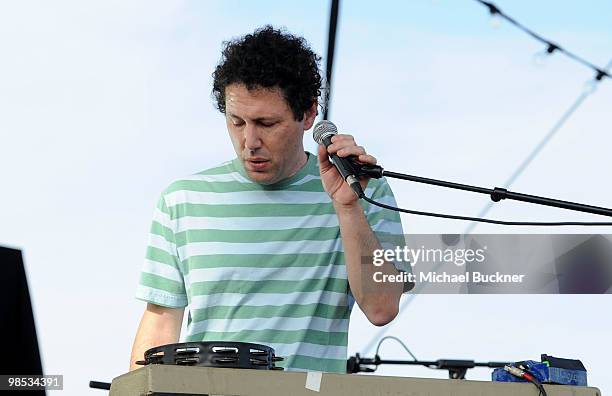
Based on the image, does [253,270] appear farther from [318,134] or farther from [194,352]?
[194,352]

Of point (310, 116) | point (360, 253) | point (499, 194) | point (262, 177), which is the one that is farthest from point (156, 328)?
point (499, 194)

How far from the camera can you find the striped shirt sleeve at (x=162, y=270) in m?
2.69

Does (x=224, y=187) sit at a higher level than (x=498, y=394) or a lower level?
higher

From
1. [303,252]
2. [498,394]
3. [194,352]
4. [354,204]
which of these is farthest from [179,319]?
[498,394]

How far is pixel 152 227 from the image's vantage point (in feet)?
9.16

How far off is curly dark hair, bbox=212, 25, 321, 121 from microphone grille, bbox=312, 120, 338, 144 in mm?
307

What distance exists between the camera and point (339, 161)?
2307 millimetres

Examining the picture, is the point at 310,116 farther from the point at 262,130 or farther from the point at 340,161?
the point at 340,161

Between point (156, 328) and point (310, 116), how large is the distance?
2.21 feet

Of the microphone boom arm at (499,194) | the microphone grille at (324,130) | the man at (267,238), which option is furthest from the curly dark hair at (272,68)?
the microphone boom arm at (499,194)

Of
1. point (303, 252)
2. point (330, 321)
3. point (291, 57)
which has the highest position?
point (291, 57)

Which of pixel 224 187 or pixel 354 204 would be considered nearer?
pixel 354 204

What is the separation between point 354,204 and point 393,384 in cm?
69

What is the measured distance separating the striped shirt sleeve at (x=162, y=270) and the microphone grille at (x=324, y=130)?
1.83ft
